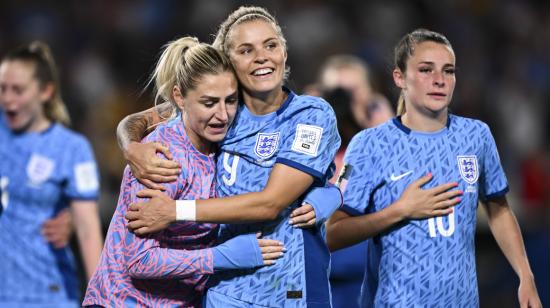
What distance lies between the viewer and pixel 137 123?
4883 millimetres

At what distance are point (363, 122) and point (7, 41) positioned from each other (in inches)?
226

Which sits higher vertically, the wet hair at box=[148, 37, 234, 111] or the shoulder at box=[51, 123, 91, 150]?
the wet hair at box=[148, 37, 234, 111]

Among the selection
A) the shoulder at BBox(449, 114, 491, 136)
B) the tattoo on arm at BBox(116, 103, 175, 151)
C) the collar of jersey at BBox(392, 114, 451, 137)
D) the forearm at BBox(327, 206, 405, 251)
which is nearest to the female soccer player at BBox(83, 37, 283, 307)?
the tattoo on arm at BBox(116, 103, 175, 151)

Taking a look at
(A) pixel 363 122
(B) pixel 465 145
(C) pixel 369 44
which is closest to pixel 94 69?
(C) pixel 369 44

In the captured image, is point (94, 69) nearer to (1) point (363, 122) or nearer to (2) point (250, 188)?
(1) point (363, 122)

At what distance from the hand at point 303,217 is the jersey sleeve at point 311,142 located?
144 mm

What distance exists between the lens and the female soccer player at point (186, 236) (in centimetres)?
425

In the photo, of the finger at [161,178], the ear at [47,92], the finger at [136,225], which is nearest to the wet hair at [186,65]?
the finger at [161,178]

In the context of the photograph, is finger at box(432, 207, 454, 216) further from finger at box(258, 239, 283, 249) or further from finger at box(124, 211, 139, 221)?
finger at box(124, 211, 139, 221)

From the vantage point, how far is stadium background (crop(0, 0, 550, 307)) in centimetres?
1105

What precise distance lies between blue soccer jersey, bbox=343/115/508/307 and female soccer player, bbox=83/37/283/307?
57 centimetres

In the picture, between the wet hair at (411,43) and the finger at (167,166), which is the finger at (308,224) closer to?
the finger at (167,166)

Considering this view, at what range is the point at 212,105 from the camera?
14.3 feet

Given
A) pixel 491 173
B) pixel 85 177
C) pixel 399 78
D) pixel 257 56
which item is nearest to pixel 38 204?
pixel 85 177
